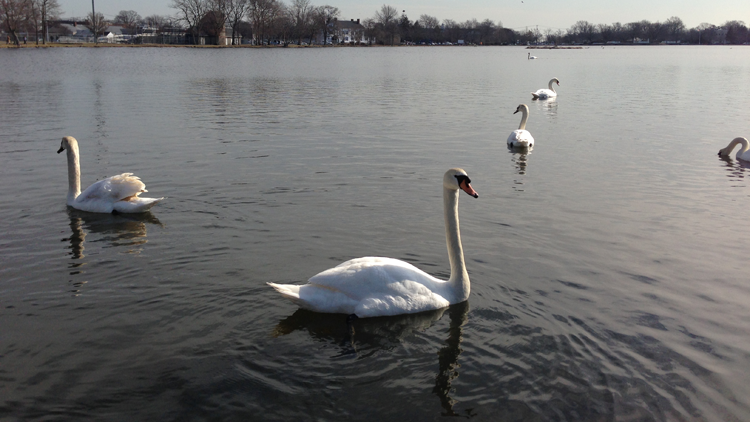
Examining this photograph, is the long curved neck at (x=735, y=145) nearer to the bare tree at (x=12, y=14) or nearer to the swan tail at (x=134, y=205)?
the swan tail at (x=134, y=205)

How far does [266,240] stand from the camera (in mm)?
7773

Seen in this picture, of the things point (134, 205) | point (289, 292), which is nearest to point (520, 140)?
point (134, 205)

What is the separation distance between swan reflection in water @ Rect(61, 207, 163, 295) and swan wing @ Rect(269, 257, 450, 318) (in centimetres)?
295

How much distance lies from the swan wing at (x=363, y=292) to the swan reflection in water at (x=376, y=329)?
13 cm

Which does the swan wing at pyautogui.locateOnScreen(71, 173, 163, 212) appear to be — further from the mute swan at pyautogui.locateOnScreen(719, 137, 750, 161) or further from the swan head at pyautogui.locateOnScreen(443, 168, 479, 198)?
the mute swan at pyautogui.locateOnScreen(719, 137, 750, 161)

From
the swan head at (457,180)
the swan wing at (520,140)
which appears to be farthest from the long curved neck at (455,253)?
the swan wing at (520,140)

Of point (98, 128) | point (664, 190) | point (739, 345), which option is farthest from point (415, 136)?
point (739, 345)

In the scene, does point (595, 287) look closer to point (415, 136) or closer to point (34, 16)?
point (415, 136)

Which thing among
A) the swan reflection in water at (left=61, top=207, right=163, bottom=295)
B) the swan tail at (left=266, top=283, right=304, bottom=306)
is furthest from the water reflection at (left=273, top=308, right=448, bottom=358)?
the swan reflection in water at (left=61, top=207, right=163, bottom=295)

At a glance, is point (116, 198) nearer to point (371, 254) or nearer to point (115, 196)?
point (115, 196)

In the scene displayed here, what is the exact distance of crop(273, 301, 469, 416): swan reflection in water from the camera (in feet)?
16.4

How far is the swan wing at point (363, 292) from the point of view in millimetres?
5309

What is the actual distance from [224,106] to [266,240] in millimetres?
15898

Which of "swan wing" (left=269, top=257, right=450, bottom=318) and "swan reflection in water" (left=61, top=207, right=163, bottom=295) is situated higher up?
"swan wing" (left=269, top=257, right=450, bottom=318)
